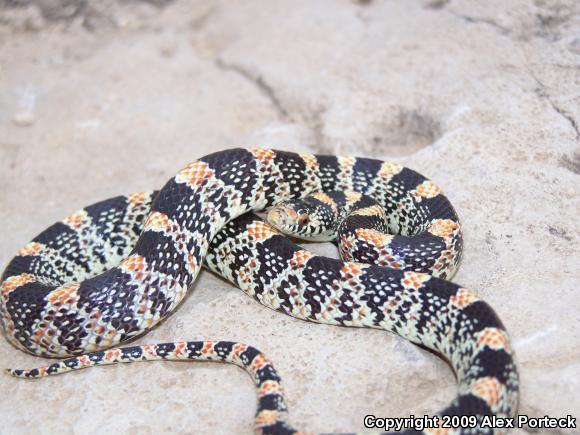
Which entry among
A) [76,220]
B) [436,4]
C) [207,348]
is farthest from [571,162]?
[76,220]

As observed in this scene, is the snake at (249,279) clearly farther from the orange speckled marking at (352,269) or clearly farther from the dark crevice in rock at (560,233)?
the dark crevice in rock at (560,233)

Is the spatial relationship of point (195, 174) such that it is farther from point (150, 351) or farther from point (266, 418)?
point (266, 418)

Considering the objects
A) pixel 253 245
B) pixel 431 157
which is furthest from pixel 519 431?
pixel 431 157

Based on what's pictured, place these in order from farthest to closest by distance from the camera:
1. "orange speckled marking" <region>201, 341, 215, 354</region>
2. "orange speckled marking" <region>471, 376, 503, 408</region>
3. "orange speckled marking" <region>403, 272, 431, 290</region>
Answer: "orange speckled marking" <region>201, 341, 215, 354</region>
"orange speckled marking" <region>403, 272, 431, 290</region>
"orange speckled marking" <region>471, 376, 503, 408</region>

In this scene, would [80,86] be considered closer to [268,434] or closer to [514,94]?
[514,94]

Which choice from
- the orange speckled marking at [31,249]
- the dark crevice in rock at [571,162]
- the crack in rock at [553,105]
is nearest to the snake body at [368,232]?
the dark crevice in rock at [571,162]

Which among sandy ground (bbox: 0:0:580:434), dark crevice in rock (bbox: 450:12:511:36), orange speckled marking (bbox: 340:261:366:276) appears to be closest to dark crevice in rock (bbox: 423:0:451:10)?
sandy ground (bbox: 0:0:580:434)

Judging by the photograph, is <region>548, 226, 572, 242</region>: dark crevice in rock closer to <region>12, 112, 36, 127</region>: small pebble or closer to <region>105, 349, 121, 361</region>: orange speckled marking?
<region>105, 349, 121, 361</region>: orange speckled marking
